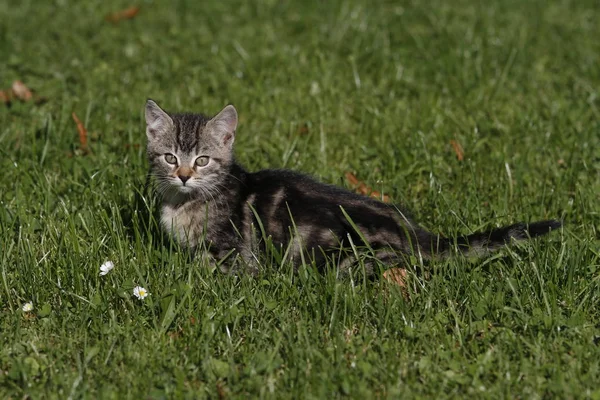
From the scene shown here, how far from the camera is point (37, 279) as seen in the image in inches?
200

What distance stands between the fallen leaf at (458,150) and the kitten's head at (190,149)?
6.86ft

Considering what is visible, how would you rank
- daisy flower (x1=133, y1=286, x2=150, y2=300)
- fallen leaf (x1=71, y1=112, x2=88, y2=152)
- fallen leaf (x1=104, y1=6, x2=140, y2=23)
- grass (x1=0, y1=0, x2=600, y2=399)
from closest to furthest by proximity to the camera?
1. grass (x1=0, y1=0, x2=600, y2=399)
2. daisy flower (x1=133, y1=286, x2=150, y2=300)
3. fallen leaf (x1=71, y1=112, x2=88, y2=152)
4. fallen leaf (x1=104, y1=6, x2=140, y2=23)

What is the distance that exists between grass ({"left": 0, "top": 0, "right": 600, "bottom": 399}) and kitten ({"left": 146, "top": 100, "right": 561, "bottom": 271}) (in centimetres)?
19

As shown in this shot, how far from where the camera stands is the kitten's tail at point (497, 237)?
16.9 feet

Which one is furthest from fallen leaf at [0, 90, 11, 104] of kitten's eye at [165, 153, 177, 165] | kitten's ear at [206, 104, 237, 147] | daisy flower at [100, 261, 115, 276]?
daisy flower at [100, 261, 115, 276]

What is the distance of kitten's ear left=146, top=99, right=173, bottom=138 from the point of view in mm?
5688

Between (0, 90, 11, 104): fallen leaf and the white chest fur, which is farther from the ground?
the white chest fur

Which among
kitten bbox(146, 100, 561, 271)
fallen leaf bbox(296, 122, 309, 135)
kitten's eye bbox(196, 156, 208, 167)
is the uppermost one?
kitten's eye bbox(196, 156, 208, 167)

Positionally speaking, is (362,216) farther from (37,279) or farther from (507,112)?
(507,112)

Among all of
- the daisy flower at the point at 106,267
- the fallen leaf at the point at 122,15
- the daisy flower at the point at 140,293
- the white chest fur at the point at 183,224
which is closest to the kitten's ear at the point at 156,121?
the white chest fur at the point at 183,224

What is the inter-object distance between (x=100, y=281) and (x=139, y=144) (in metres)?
1.98

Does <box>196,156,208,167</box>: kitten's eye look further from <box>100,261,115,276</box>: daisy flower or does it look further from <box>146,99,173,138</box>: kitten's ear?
<box>100,261,115,276</box>: daisy flower

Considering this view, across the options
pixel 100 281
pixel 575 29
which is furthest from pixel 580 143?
pixel 100 281

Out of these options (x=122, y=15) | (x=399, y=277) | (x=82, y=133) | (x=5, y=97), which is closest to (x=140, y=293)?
(x=399, y=277)
